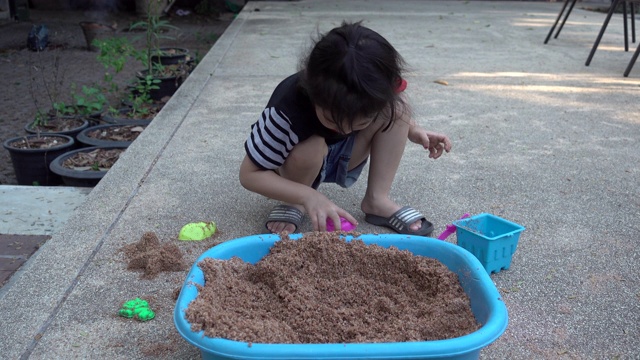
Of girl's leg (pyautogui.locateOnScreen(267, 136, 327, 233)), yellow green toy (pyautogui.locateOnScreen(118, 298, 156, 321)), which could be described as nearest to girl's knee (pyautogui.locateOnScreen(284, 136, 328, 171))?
girl's leg (pyautogui.locateOnScreen(267, 136, 327, 233))

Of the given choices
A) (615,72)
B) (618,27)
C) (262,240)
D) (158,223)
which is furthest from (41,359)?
(618,27)

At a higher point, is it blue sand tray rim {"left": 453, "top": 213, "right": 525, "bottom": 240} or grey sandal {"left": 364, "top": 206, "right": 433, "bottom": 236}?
blue sand tray rim {"left": 453, "top": 213, "right": 525, "bottom": 240}

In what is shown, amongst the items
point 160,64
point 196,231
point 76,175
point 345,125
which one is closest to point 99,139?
point 76,175

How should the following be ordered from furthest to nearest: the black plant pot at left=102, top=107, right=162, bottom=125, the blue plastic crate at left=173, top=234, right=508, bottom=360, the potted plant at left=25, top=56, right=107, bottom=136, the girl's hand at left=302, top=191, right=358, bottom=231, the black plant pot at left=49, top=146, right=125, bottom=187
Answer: the black plant pot at left=102, top=107, right=162, bottom=125 < the potted plant at left=25, top=56, right=107, bottom=136 < the black plant pot at left=49, top=146, right=125, bottom=187 < the girl's hand at left=302, top=191, right=358, bottom=231 < the blue plastic crate at left=173, top=234, right=508, bottom=360

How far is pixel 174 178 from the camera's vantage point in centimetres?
271

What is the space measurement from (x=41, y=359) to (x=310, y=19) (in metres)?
6.93

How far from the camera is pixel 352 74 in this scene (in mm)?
1619

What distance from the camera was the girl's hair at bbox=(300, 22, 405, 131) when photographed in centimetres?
163

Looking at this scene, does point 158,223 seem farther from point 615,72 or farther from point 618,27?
point 618,27

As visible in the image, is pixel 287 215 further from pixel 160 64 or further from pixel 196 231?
pixel 160 64

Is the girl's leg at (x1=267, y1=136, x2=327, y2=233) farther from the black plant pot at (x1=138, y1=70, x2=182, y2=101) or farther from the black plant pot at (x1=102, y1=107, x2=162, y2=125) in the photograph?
the black plant pot at (x1=138, y1=70, x2=182, y2=101)

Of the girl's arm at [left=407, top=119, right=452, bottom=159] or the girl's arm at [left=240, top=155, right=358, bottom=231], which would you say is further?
the girl's arm at [left=407, top=119, right=452, bottom=159]

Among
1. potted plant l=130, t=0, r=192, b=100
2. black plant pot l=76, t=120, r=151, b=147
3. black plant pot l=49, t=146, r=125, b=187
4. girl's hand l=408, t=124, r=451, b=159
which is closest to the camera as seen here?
girl's hand l=408, t=124, r=451, b=159

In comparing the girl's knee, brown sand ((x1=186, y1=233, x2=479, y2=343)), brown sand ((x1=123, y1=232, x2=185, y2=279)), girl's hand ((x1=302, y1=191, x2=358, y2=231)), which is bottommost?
brown sand ((x1=123, y1=232, x2=185, y2=279))
